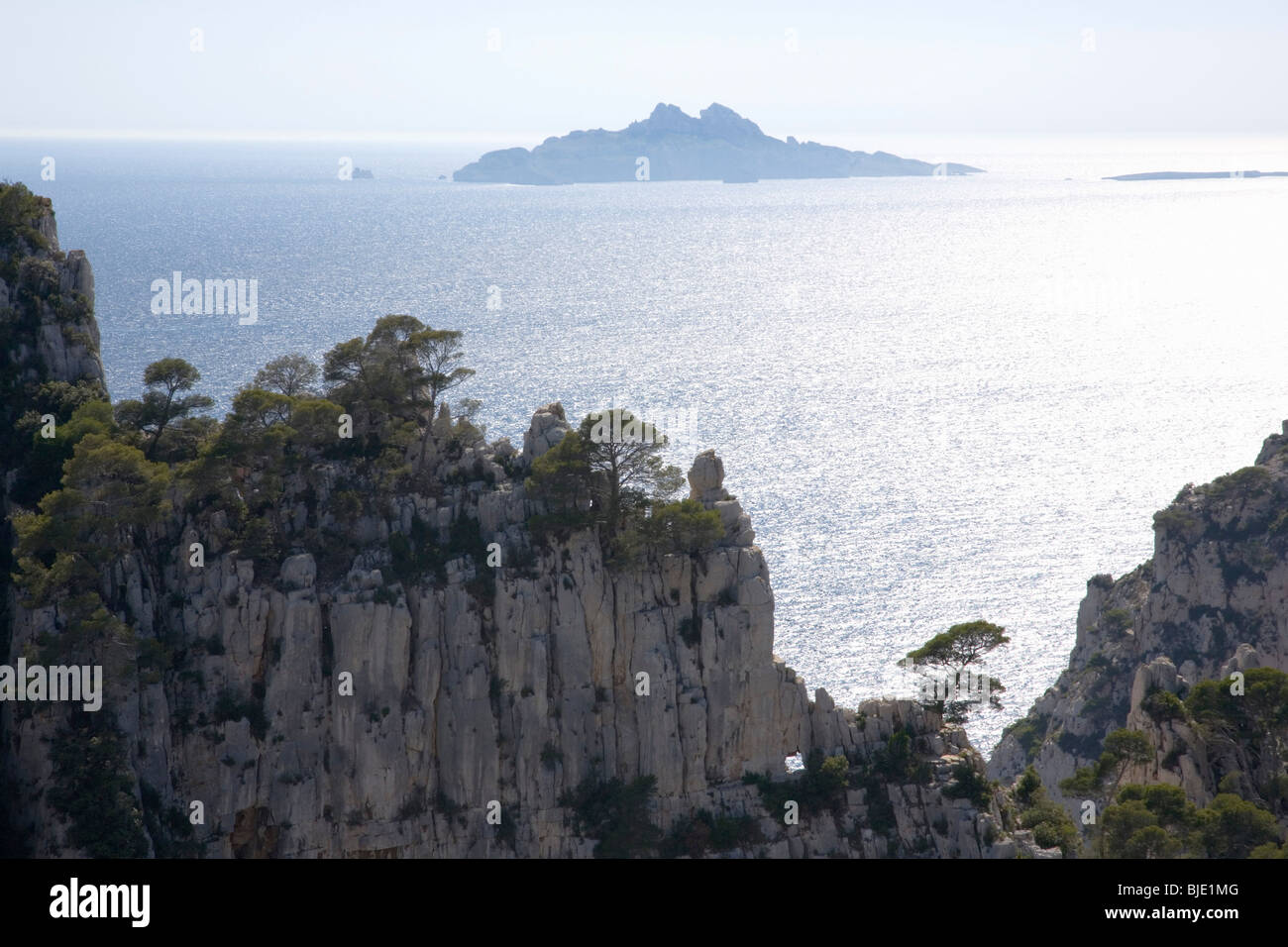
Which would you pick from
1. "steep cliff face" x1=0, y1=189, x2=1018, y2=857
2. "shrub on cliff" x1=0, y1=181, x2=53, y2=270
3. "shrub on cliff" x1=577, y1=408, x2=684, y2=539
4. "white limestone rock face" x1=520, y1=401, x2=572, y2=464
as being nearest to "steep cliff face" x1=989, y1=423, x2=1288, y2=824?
"steep cliff face" x1=0, y1=189, x2=1018, y2=857

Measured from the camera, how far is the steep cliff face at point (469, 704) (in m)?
54.7

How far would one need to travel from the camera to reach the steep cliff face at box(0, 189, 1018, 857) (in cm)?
5466

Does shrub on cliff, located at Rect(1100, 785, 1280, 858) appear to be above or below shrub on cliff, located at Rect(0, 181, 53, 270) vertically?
below

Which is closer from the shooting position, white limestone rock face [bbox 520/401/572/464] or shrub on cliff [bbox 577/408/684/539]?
shrub on cliff [bbox 577/408/684/539]

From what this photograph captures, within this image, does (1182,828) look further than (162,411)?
No

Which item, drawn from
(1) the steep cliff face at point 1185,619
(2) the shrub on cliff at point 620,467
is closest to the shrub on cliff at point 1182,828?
(1) the steep cliff face at point 1185,619

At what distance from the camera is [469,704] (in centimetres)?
5719

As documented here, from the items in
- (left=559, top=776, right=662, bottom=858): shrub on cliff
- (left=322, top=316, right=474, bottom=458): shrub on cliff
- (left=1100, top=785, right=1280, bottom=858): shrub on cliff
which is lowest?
(left=559, top=776, right=662, bottom=858): shrub on cliff

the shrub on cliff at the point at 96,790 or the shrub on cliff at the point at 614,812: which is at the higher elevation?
the shrub on cliff at the point at 96,790

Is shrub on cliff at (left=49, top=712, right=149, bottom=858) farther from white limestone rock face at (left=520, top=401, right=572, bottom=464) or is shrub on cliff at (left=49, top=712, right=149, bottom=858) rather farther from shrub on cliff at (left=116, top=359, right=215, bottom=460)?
white limestone rock face at (left=520, top=401, right=572, bottom=464)

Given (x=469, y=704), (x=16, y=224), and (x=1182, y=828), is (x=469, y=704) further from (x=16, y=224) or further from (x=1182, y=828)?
(x=16, y=224)

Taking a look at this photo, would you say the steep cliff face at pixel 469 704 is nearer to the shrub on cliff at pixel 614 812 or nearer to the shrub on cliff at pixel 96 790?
the shrub on cliff at pixel 614 812

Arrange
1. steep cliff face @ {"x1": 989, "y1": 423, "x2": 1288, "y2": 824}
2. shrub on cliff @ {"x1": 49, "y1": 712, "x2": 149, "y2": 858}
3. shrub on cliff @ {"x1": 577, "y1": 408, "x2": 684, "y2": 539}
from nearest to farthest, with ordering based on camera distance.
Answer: shrub on cliff @ {"x1": 49, "y1": 712, "x2": 149, "y2": 858}, shrub on cliff @ {"x1": 577, "y1": 408, "x2": 684, "y2": 539}, steep cliff face @ {"x1": 989, "y1": 423, "x2": 1288, "y2": 824}

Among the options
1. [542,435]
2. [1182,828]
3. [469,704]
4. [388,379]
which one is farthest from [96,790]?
[1182,828]
